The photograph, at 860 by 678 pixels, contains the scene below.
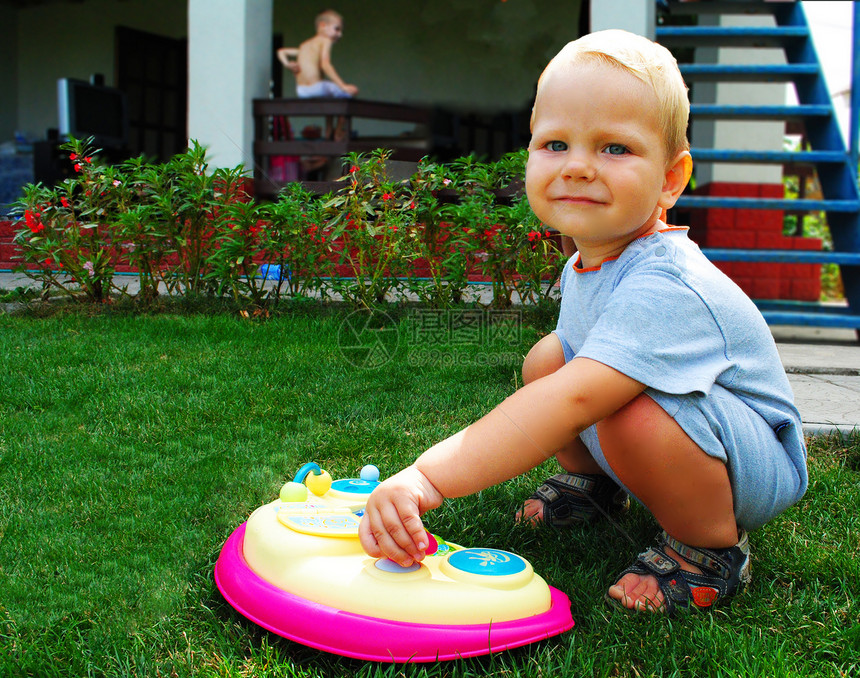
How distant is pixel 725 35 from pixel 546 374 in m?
3.79

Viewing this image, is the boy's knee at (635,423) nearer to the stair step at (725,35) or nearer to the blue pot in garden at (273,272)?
the blue pot in garden at (273,272)

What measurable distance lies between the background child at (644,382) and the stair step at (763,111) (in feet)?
10.8

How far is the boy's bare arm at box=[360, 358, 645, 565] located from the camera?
1.09m

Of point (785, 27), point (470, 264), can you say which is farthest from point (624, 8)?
point (470, 264)

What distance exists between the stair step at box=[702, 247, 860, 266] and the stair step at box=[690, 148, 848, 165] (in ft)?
1.73

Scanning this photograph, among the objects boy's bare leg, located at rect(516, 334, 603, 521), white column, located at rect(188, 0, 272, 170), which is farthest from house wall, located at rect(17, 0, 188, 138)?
boy's bare leg, located at rect(516, 334, 603, 521)

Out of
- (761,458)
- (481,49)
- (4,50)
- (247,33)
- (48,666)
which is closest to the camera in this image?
(48,666)

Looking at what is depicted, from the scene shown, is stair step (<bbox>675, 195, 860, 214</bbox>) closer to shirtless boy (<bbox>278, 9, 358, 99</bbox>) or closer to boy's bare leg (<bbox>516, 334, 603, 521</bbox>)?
boy's bare leg (<bbox>516, 334, 603, 521</bbox>)

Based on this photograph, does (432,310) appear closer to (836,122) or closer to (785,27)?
(836,122)

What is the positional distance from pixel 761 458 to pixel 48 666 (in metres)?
1.14

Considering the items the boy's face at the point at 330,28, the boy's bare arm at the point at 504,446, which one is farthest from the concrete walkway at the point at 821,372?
the boy's face at the point at 330,28

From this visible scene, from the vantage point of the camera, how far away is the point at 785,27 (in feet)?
15.1

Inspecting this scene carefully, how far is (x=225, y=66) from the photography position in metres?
5.42

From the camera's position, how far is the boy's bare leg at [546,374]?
1517 mm
